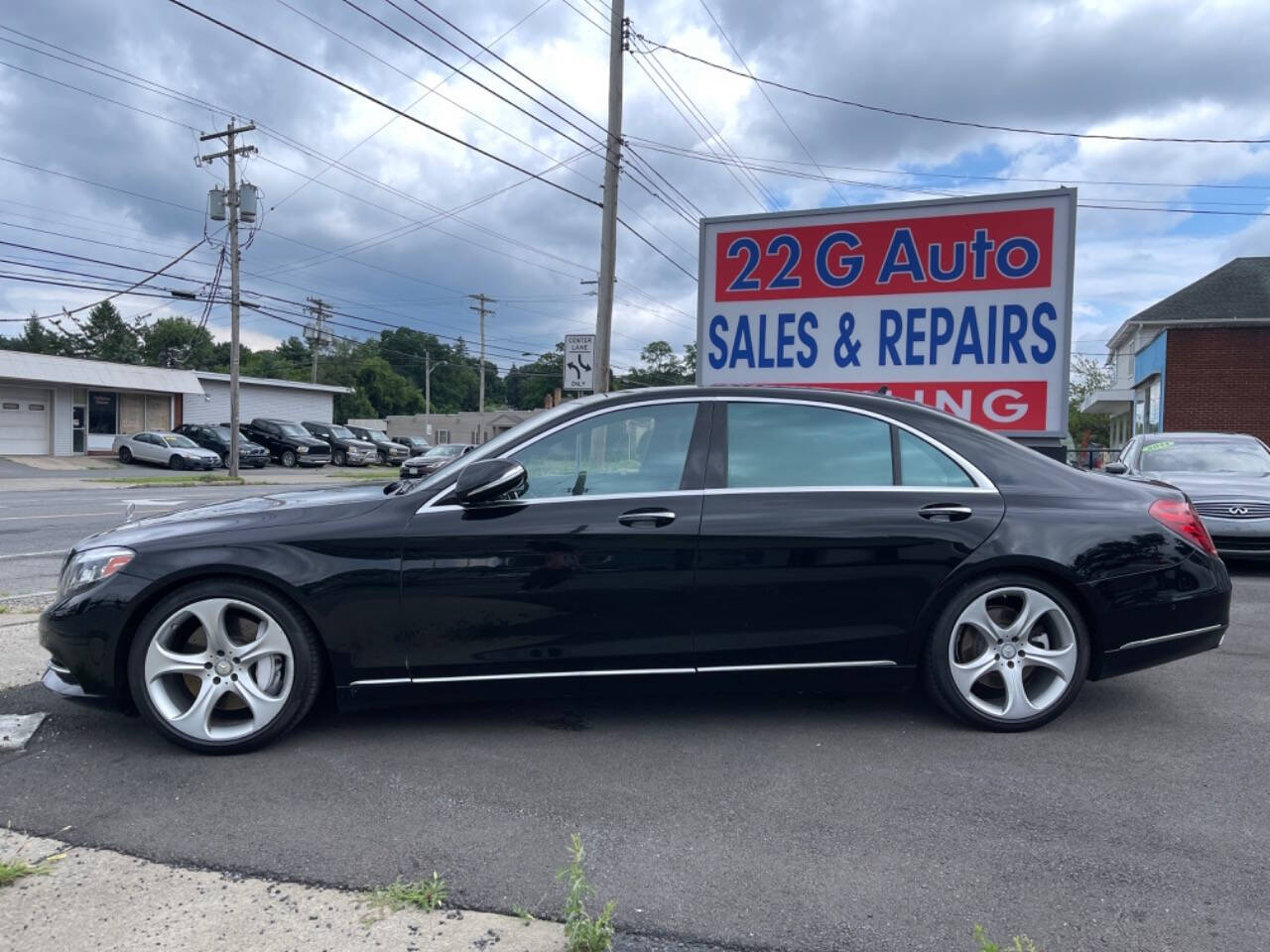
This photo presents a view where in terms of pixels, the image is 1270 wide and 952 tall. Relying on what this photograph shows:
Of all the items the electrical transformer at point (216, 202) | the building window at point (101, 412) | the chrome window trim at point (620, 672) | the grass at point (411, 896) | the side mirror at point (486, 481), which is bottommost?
the grass at point (411, 896)

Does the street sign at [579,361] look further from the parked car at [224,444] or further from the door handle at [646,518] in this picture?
the parked car at [224,444]

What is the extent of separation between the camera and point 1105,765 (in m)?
3.58

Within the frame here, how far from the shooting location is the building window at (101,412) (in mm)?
37812

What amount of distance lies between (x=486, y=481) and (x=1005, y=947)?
2332mm

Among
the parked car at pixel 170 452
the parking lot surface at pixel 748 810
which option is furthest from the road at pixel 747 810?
the parked car at pixel 170 452

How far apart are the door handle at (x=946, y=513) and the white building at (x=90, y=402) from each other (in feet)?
125

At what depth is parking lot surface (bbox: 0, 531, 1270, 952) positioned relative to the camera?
254cm

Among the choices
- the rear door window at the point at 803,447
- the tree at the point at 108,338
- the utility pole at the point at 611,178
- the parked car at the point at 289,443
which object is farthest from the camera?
the tree at the point at 108,338

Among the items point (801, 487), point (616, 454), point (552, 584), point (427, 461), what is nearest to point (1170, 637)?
point (801, 487)

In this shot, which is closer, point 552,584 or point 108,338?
point 552,584

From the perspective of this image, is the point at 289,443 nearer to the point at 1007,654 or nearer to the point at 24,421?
the point at 24,421

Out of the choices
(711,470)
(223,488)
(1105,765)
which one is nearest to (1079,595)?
(1105,765)

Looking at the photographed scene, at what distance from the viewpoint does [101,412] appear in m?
38.4

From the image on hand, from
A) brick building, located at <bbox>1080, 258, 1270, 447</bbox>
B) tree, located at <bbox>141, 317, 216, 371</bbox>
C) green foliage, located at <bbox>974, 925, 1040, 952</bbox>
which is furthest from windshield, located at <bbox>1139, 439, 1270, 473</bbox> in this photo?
tree, located at <bbox>141, 317, 216, 371</bbox>
